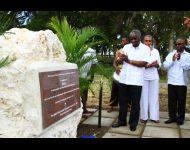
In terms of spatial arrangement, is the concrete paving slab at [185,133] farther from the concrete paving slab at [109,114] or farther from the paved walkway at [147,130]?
the concrete paving slab at [109,114]

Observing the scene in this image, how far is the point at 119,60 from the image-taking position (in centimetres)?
704

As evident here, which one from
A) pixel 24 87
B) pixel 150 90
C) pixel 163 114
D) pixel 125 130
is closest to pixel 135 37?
pixel 150 90

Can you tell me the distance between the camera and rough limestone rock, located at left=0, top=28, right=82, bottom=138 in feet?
14.0

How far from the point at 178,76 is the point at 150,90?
26.8 inches

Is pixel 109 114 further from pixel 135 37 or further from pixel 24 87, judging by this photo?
pixel 24 87

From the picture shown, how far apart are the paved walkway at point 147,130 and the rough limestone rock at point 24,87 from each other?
7.12ft

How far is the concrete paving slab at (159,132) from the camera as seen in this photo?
6871mm

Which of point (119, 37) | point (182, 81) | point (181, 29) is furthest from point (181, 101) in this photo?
point (181, 29)

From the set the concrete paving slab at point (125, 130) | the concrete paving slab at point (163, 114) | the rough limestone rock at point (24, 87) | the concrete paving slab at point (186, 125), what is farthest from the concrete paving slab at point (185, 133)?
the rough limestone rock at point (24, 87)
